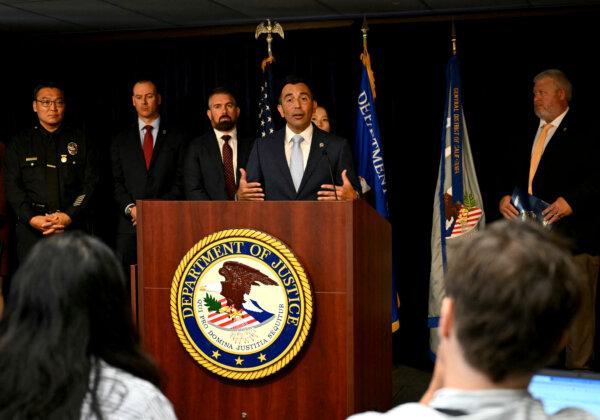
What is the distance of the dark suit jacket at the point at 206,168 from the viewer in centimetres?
491

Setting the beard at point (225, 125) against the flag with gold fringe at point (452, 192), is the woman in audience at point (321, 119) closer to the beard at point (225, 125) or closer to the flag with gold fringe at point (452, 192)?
the beard at point (225, 125)

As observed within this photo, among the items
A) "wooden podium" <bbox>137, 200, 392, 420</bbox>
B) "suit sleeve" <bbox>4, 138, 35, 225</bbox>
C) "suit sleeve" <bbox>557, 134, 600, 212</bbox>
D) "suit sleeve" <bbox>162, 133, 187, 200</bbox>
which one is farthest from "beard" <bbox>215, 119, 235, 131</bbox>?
"wooden podium" <bbox>137, 200, 392, 420</bbox>

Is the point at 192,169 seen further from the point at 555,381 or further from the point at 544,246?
the point at 544,246

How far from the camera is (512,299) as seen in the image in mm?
1000

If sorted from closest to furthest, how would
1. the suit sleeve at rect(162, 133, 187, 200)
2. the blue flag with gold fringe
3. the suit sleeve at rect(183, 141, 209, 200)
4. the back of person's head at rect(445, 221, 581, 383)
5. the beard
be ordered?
the back of person's head at rect(445, 221, 581, 383), the suit sleeve at rect(183, 141, 209, 200), the beard, the suit sleeve at rect(162, 133, 187, 200), the blue flag with gold fringe

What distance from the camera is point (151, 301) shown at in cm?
292

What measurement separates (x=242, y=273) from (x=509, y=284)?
1.79 meters

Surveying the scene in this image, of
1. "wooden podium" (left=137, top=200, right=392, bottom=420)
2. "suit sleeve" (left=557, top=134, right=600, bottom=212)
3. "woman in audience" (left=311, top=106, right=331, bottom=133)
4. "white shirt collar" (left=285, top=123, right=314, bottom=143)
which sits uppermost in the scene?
"woman in audience" (left=311, top=106, right=331, bottom=133)

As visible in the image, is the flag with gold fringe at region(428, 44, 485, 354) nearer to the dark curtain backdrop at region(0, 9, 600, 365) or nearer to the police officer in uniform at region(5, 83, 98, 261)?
the dark curtain backdrop at region(0, 9, 600, 365)

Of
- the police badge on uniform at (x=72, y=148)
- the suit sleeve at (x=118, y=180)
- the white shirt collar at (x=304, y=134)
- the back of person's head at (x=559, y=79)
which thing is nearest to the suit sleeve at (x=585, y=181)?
the back of person's head at (x=559, y=79)

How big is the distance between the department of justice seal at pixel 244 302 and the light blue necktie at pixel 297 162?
1194 mm

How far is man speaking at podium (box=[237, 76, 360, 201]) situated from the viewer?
3.83 metres

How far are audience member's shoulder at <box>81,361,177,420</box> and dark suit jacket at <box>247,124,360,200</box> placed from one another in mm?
2434

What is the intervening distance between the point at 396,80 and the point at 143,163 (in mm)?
1786
